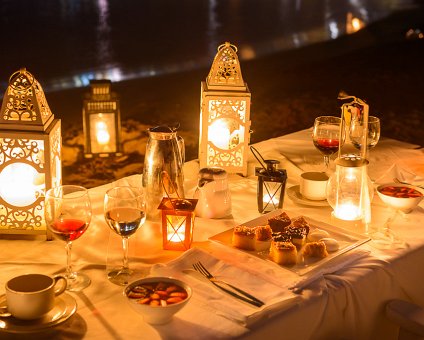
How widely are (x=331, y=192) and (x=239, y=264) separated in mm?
482

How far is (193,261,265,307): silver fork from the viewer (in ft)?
4.91

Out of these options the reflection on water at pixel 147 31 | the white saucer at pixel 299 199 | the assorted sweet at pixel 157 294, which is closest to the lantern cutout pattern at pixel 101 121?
the white saucer at pixel 299 199

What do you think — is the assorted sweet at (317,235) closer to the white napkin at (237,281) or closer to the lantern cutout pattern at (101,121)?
the white napkin at (237,281)

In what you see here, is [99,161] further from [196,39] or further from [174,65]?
[196,39]

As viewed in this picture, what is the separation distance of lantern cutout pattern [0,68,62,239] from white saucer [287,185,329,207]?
2.58ft

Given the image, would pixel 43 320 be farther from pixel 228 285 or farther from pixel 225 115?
pixel 225 115

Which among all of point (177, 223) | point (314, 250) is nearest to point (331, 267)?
point (314, 250)

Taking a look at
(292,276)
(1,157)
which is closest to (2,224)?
(1,157)

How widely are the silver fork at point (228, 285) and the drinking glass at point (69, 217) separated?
11.0 inches

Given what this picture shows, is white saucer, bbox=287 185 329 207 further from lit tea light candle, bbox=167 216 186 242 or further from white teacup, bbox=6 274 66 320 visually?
white teacup, bbox=6 274 66 320

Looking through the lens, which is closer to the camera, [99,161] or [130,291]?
[130,291]

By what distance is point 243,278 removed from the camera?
161cm

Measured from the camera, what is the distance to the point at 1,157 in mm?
1889

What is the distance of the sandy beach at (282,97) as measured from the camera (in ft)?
15.1
